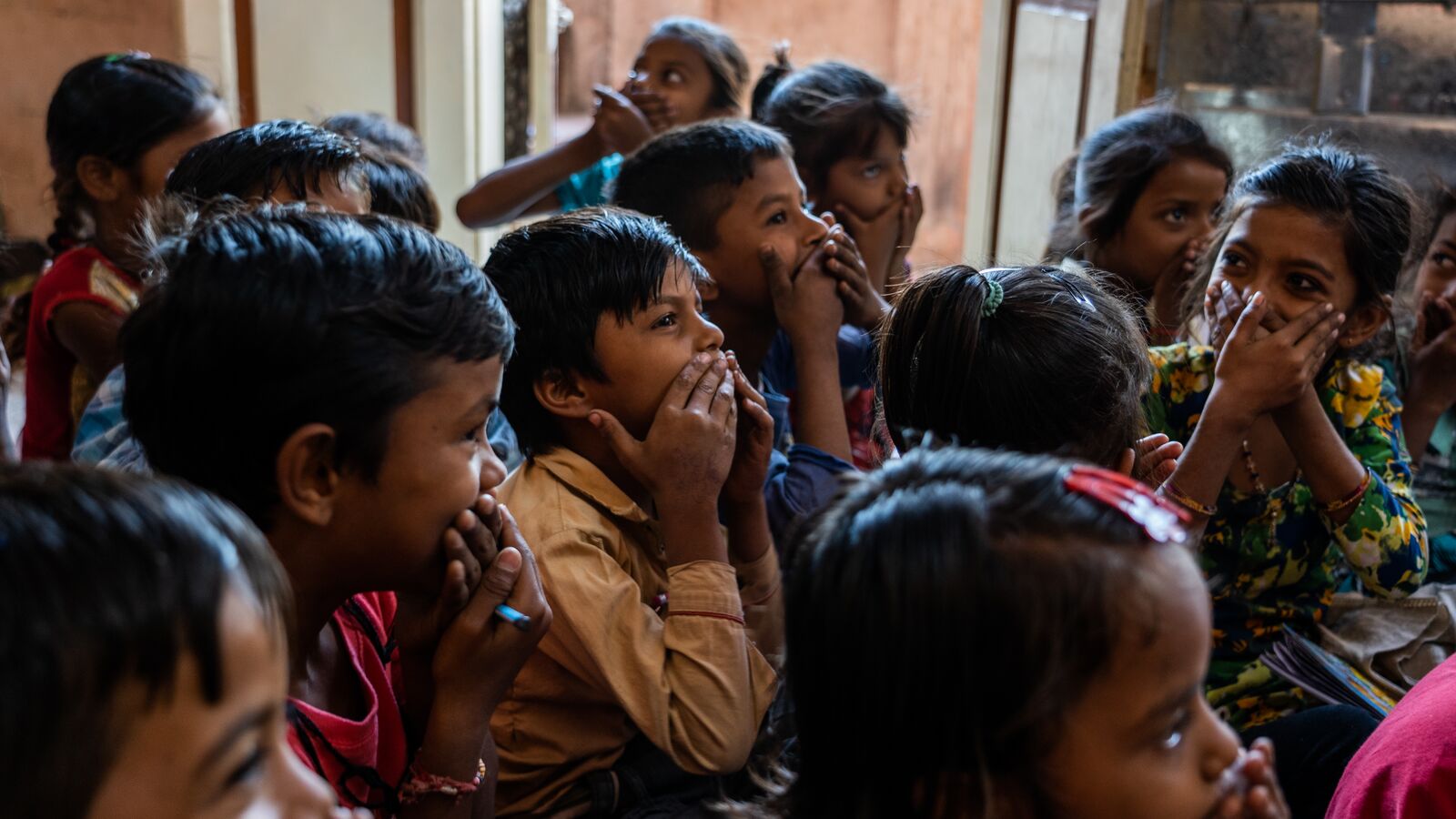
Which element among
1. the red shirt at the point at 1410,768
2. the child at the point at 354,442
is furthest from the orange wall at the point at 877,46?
the child at the point at 354,442

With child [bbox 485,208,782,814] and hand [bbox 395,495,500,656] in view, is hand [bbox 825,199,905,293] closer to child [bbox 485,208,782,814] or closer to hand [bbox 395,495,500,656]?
child [bbox 485,208,782,814]

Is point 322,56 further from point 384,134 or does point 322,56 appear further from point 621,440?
point 621,440

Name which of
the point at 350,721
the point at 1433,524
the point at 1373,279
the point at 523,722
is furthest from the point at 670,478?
the point at 1433,524

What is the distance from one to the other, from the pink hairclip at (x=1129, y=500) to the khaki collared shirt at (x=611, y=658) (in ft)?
2.08

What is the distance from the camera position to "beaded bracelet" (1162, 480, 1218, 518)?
5.57 feet

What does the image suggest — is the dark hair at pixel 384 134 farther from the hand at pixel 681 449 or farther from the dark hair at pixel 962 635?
the dark hair at pixel 962 635

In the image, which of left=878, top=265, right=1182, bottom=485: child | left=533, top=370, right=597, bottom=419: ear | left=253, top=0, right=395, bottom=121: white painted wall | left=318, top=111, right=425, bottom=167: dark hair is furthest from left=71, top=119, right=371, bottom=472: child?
left=253, top=0, right=395, bottom=121: white painted wall

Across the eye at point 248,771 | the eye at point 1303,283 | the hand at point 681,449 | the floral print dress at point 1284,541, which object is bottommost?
the floral print dress at point 1284,541

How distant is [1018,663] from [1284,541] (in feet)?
4.30

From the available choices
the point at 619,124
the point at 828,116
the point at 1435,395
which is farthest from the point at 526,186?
the point at 1435,395

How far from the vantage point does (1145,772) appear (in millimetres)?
875

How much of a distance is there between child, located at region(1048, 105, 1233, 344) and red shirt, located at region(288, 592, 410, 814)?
1697mm

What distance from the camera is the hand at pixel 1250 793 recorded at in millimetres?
893

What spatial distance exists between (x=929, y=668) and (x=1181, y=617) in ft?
0.65
